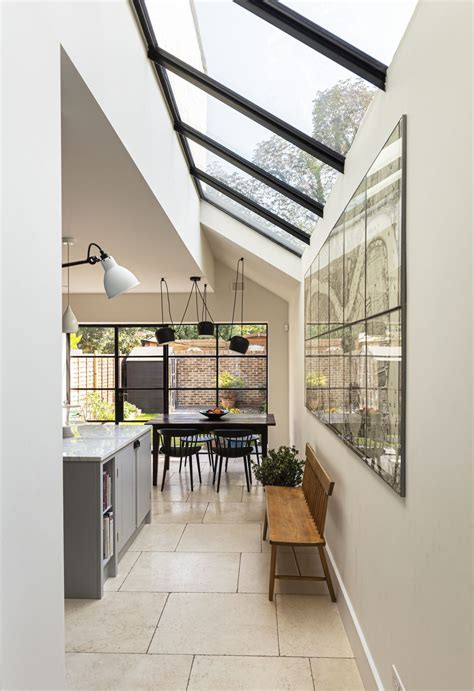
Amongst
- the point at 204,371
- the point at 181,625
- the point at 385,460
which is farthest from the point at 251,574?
the point at 204,371

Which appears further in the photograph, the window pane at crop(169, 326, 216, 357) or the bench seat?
the window pane at crop(169, 326, 216, 357)

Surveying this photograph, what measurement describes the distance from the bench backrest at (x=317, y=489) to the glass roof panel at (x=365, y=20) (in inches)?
87.3

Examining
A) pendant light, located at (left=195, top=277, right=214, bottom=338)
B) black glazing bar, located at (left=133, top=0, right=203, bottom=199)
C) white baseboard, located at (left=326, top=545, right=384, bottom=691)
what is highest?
black glazing bar, located at (left=133, top=0, right=203, bottom=199)

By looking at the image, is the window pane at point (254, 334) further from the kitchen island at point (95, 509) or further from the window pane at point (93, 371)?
the kitchen island at point (95, 509)

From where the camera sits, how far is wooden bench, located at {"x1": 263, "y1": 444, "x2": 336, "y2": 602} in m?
3.01

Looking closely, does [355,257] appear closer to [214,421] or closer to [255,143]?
[255,143]

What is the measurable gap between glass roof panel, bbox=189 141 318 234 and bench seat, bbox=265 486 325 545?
2335 mm

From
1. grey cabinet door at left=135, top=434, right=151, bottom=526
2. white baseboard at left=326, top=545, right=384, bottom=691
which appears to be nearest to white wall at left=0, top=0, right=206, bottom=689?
white baseboard at left=326, top=545, right=384, bottom=691

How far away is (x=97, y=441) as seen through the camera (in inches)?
150

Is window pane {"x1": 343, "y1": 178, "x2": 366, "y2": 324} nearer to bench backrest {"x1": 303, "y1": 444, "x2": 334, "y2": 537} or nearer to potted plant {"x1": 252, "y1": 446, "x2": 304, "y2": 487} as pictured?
bench backrest {"x1": 303, "y1": 444, "x2": 334, "y2": 537}

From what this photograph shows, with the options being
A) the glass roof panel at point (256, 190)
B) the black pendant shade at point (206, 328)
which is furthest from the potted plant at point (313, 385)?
the black pendant shade at point (206, 328)

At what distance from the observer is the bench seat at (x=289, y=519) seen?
3.03 metres
